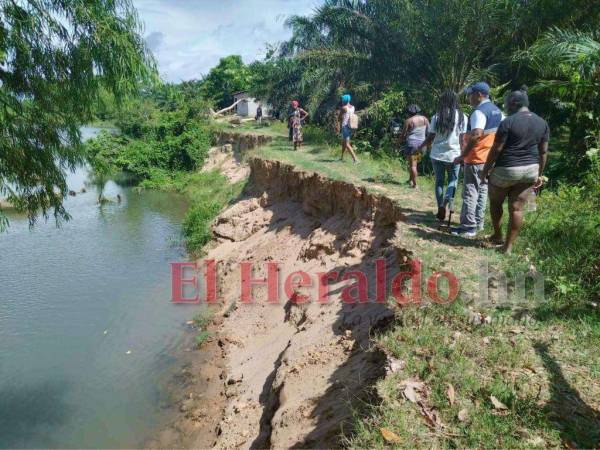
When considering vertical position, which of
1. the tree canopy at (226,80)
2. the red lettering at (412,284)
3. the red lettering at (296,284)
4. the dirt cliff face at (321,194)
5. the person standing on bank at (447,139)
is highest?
the tree canopy at (226,80)

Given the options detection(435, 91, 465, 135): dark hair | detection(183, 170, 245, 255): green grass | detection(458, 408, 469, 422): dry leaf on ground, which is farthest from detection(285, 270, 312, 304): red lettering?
detection(183, 170, 245, 255): green grass

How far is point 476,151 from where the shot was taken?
17.6 feet

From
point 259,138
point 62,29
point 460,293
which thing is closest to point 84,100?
point 62,29

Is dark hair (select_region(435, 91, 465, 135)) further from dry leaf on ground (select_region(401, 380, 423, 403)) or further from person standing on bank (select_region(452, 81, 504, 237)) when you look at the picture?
dry leaf on ground (select_region(401, 380, 423, 403))

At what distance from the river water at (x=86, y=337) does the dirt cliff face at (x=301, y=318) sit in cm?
133

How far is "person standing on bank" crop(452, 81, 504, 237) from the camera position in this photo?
5.22 m

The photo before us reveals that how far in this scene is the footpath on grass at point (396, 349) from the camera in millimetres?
2979

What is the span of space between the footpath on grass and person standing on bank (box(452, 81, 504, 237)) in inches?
12.6

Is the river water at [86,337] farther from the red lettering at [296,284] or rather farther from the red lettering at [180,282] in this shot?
the red lettering at [296,284]

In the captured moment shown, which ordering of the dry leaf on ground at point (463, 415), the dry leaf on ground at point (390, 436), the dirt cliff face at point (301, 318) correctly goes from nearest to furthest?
the dry leaf on ground at point (390, 436) → the dry leaf on ground at point (463, 415) → the dirt cliff face at point (301, 318)

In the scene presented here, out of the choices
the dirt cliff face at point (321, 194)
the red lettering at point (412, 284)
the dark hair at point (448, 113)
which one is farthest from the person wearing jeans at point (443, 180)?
the red lettering at point (412, 284)

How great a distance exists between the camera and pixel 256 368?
674 centimetres

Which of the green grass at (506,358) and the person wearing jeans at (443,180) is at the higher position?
the person wearing jeans at (443,180)

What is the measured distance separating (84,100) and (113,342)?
16.3ft
